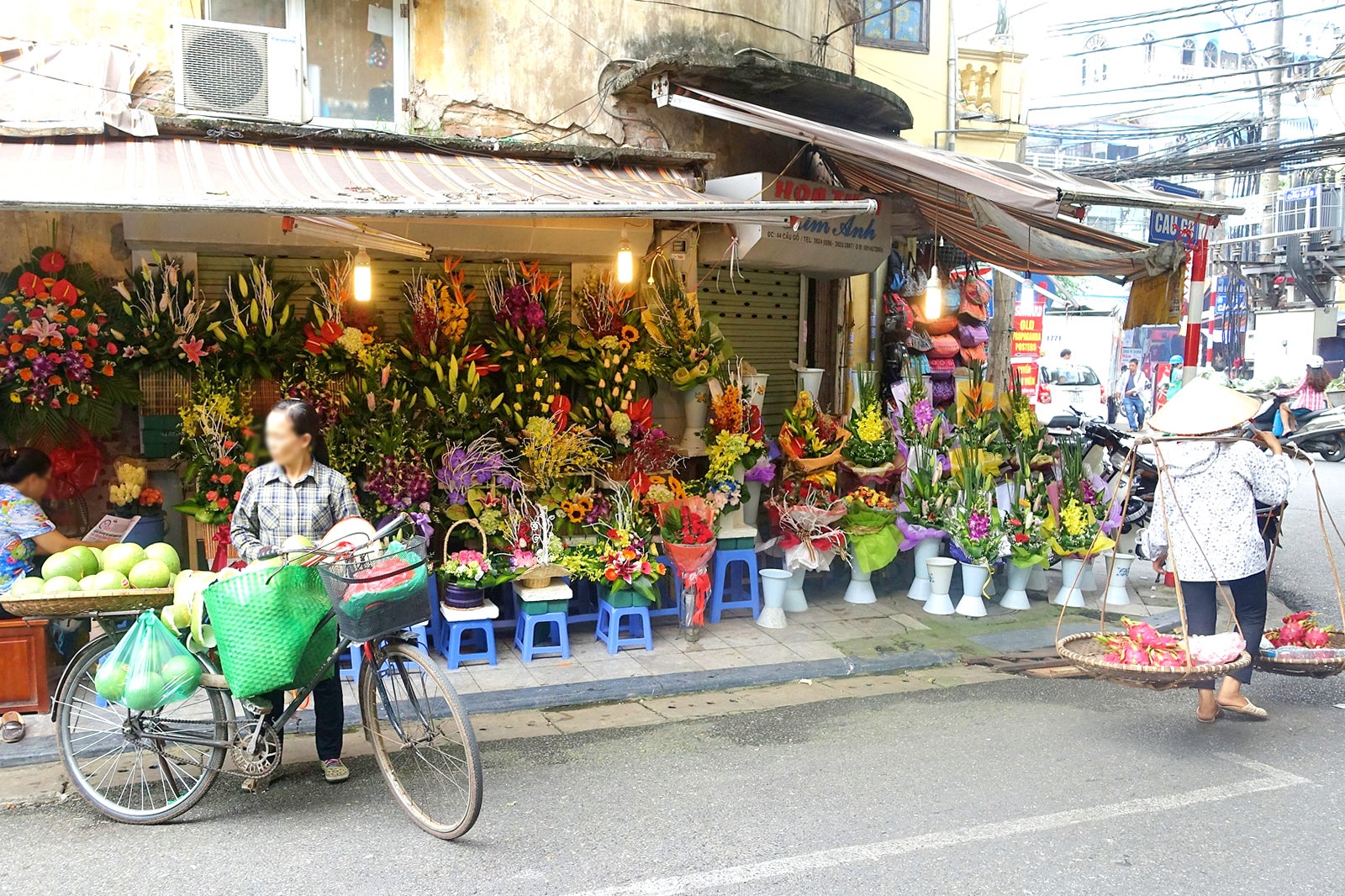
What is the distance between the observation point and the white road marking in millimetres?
3807

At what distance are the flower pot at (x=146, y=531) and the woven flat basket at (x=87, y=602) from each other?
219 centimetres

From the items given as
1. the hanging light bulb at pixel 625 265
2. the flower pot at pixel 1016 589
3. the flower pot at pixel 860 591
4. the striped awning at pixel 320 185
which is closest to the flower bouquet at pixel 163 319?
the striped awning at pixel 320 185

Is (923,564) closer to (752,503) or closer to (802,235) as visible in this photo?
(752,503)

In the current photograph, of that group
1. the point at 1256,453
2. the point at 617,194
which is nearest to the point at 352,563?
the point at 617,194

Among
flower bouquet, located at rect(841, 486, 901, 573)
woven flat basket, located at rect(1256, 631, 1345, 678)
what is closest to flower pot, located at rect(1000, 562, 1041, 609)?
flower bouquet, located at rect(841, 486, 901, 573)

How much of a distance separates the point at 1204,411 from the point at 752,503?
3704 mm

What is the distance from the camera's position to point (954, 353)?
1201 cm

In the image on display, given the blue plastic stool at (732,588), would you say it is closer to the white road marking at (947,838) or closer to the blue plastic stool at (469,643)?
the blue plastic stool at (469,643)

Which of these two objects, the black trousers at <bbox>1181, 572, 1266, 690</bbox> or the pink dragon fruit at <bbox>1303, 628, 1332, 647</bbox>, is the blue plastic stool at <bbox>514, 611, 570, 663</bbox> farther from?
the pink dragon fruit at <bbox>1303, 628, 1332, 647</bbox>

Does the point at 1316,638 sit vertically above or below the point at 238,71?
below

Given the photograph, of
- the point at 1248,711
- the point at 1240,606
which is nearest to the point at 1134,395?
the point at 1248,711

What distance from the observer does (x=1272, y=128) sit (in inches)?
1005

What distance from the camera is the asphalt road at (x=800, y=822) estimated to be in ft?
12.6

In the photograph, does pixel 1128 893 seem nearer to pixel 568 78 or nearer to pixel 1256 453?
pixel 1256 453
